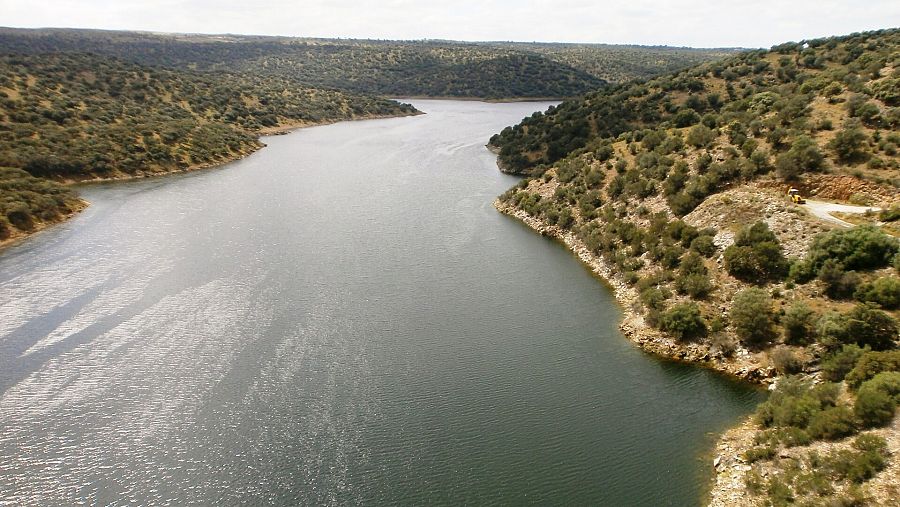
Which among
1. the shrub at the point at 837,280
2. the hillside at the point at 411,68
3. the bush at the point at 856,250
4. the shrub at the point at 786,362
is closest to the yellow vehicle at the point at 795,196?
the bush at the point at 856,250

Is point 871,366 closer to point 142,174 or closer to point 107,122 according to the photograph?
point 142,174

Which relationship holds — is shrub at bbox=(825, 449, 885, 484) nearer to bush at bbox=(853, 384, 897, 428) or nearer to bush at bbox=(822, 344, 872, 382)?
bush at bbox=(853, 384, 897, 428)

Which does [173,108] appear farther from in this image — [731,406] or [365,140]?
[731,406]

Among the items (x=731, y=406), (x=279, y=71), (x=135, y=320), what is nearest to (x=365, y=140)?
(x=135, y=320)

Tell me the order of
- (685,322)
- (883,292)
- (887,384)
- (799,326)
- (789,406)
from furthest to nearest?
1. (685,322)
2. (799,326)
3. (883,292)
4. (789,406)
5. (887,384)

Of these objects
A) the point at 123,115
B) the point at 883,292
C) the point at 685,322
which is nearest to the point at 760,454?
the point at 685,322

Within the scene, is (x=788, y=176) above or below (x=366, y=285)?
above
